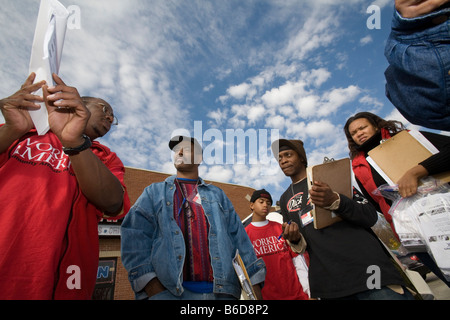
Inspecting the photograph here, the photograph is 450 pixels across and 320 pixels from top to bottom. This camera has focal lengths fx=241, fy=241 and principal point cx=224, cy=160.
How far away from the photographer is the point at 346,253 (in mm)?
2143

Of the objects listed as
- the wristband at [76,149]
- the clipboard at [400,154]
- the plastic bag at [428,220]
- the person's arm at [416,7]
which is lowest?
the plastic bag at [428,220]

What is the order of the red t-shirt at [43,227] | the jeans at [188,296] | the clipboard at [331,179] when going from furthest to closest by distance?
the clipboard at [331,179] < the jeans at [188,296] < the red t-shirt at [43,227]

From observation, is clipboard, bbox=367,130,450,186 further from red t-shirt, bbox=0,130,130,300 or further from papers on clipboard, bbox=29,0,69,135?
papers on clipboard, bbox=29,0,69,135

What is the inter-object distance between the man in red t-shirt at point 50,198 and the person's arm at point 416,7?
1813 millimetres

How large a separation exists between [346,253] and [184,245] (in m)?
1.43

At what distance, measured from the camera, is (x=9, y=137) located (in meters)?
1.43

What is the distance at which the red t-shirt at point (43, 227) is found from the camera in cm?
121

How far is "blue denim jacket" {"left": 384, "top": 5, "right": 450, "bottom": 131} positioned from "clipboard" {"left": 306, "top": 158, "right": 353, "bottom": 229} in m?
0.98

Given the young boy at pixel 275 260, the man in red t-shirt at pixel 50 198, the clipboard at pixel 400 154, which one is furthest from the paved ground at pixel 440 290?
the man in red t-shirt at pixel 50 198

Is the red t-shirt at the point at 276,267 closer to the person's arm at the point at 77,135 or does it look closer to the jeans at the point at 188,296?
the jeans at the point at 188,296

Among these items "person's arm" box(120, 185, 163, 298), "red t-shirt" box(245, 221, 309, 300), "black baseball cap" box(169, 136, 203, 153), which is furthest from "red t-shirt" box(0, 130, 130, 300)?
"red t-shirt" box(245, 221, 309, 300)

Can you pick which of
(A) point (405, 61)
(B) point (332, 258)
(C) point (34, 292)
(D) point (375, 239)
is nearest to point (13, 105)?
(C) point (34, 292)

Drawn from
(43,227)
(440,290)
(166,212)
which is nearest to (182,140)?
(166,212)

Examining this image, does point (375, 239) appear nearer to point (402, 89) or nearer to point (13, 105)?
point (402, 89)
